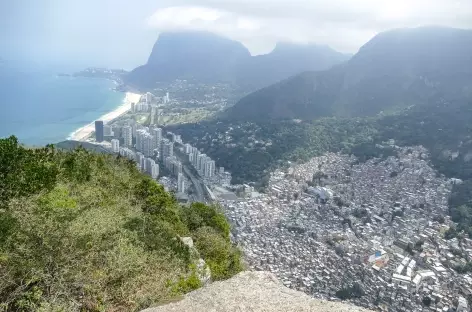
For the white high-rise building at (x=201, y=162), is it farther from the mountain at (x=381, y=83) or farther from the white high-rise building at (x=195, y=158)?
the mountain at (x=381, y=83)

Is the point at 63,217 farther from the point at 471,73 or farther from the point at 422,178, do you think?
the point at 471,73

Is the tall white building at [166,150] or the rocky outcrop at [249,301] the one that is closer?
the rocky outcrop at [249,301]

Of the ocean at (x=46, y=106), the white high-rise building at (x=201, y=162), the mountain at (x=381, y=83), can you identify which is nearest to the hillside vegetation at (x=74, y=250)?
the white high-rise building at (x=201, y=162)

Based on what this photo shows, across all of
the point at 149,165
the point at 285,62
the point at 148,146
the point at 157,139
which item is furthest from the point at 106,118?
the point at 285,62

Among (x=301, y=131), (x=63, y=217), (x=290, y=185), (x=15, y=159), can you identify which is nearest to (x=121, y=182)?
(x=15, y=159)

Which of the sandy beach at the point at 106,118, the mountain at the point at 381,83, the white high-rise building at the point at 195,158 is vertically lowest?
the sandy beach at the point at 106,118

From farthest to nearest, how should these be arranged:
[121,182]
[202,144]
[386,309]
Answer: [202,144] < [386,309] < [121,182]

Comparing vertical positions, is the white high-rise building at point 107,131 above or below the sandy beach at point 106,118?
above
